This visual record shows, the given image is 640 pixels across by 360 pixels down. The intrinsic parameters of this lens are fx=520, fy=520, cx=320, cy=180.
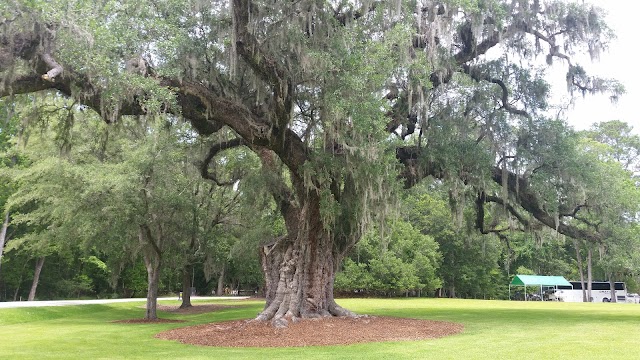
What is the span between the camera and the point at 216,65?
14.1 meters

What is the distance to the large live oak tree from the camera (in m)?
10.8

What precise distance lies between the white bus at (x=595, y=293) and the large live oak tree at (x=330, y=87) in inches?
1313

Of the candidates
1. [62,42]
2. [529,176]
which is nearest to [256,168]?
[529,176]

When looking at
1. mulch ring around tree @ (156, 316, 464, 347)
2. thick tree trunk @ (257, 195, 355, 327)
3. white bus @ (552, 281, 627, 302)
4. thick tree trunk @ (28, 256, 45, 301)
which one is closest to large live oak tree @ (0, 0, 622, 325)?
thick tree trunk @ (257, 195, 355, 327)

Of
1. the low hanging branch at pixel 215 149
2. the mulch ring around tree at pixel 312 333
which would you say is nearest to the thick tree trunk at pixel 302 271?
the mulch ring around tree at pixel 312 333

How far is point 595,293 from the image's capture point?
52.0m

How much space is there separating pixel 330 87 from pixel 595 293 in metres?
49.9

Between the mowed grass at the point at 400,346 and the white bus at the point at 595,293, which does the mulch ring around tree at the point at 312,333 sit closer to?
the mowed grass at the point at 400,346

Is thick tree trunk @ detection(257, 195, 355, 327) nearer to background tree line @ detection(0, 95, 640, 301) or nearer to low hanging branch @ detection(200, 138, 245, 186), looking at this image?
background tree line @ detection(0, 95, 640, 301)

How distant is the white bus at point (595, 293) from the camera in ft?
165

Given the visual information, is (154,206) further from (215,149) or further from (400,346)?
(400,346)

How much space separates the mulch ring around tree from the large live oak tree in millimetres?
945

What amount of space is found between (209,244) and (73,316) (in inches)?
264

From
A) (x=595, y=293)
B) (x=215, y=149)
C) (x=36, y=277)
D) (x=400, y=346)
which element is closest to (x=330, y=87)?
(x=400, y=346)
